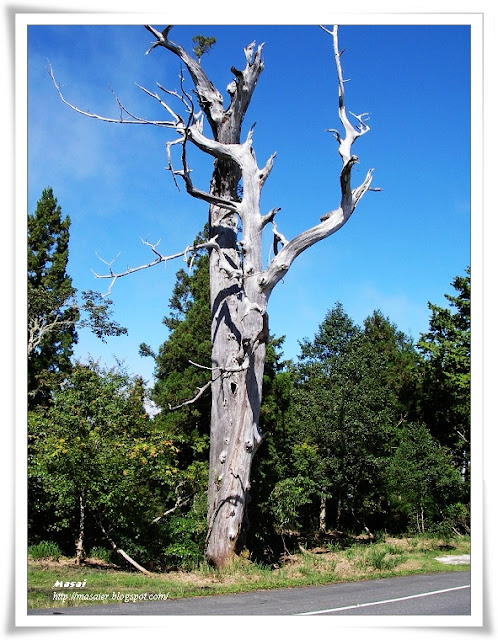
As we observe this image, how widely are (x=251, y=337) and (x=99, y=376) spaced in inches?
109

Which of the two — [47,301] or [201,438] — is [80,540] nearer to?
[201,438]

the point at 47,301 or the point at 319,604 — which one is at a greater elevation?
the point at 47,301

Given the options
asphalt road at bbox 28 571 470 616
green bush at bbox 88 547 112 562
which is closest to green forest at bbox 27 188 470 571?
green bush at bbox 88 547 112 562

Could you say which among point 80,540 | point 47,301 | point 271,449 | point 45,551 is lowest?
point 45,551

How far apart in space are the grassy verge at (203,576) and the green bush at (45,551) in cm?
22

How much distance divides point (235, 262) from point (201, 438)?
3.50m

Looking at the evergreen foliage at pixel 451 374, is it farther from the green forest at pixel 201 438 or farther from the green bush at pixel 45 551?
the green bush at pixel 45 551

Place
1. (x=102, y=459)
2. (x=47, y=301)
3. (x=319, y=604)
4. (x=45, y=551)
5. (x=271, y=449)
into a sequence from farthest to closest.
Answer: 1. (x=47, y=301)
2. (x=271, y=449)
3. (x=45, y=551)
4. (x=102, y=459)
5. (x=319, y=604)

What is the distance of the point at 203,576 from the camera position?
7.55 metres

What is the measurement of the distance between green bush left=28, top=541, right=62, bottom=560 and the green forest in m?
0.10

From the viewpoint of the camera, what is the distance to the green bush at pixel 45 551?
8836 millimetres

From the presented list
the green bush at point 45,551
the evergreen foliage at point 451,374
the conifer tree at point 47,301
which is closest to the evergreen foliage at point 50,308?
the conifer tree at point 47,301

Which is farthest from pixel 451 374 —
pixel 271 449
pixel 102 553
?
pixel 102 553

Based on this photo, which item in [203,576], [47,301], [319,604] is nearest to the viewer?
[319,604]
